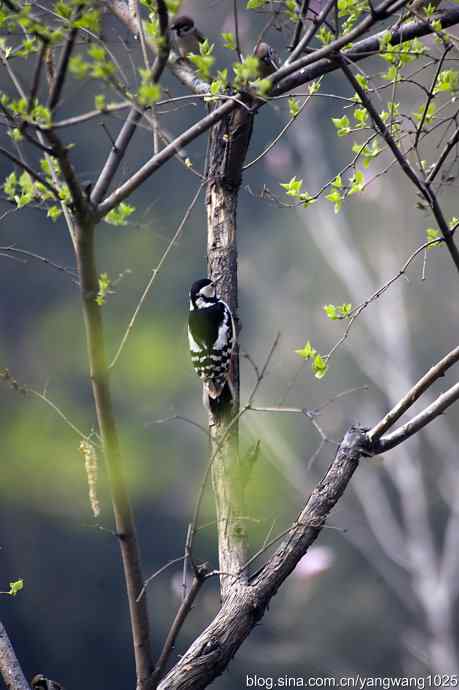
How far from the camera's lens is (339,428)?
4180 mm

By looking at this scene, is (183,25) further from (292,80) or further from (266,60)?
(292,80)

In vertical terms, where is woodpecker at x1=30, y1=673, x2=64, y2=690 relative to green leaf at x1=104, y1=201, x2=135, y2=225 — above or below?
below

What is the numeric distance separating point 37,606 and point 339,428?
1736 millimetres

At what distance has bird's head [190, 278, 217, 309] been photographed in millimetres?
2103

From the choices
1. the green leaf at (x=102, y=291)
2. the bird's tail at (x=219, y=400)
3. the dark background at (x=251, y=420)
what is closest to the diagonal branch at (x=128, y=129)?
the green leaf at (x=102, y=291)

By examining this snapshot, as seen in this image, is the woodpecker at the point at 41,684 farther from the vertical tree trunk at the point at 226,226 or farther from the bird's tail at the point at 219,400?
the bird's tail at the point at 219,400

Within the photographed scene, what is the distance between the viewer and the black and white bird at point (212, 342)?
2.09 meters

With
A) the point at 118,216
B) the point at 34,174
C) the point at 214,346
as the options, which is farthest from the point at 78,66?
the point at 214,346

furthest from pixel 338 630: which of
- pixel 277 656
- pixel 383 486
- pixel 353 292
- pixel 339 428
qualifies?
pixel 353 292

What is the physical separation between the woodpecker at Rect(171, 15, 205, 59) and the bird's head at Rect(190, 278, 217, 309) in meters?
0.59

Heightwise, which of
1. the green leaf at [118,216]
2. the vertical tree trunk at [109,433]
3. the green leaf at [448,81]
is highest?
the green leaf at [448,81]

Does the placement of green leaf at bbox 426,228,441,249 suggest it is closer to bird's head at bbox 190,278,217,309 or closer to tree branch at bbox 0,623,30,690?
bird's head at bbox 190,278,217,309

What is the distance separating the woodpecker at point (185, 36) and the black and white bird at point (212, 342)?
0.60m

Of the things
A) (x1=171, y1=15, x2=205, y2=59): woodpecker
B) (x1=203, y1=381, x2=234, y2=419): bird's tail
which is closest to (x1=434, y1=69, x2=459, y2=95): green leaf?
(x1=171, y1=15, x2=205, y2=59): woodpecker
